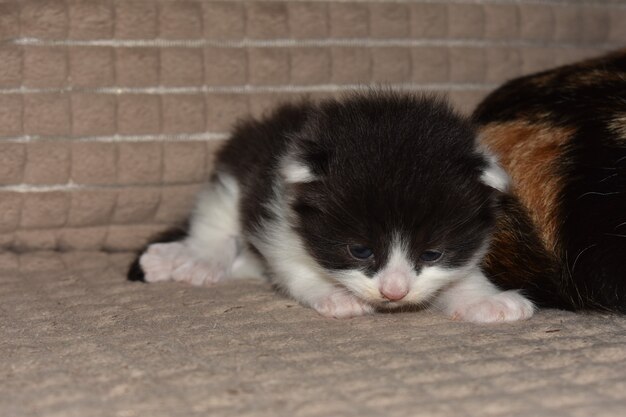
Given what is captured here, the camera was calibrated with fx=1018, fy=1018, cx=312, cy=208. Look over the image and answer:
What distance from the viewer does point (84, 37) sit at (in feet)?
9.97

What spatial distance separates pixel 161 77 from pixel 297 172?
2.91ft

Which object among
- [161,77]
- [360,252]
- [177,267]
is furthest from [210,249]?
[360,252]

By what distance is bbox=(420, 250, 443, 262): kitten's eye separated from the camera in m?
2.38

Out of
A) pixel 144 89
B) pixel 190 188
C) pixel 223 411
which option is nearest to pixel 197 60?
pixel 144 89

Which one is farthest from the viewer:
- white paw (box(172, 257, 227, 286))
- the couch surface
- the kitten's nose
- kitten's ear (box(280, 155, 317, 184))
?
white paw (box(172, 257, 227, 286))

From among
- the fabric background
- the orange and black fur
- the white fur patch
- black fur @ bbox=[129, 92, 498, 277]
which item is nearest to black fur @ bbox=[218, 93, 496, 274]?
black fur @ bbox=[129, 92, 498, 277]

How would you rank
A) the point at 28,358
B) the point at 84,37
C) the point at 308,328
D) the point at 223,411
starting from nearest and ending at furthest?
the point at 223,411 < the point at 28,358 < the point at 308,328 < the point at 84,37

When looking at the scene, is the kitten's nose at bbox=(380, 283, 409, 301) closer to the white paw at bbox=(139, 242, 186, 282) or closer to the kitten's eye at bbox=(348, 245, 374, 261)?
the kitten's eye at bbox=(348, 245, 374, 261)

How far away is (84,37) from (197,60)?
1.14ft

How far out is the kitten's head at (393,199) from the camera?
2.31 metres

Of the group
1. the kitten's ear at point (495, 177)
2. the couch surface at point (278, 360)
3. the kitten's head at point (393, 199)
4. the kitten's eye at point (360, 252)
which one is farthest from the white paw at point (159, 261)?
the kitten's ear at point (495, 177)

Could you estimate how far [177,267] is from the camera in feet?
9.43

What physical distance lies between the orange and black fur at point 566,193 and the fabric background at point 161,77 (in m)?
0.71

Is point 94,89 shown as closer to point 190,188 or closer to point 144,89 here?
point 144,89
